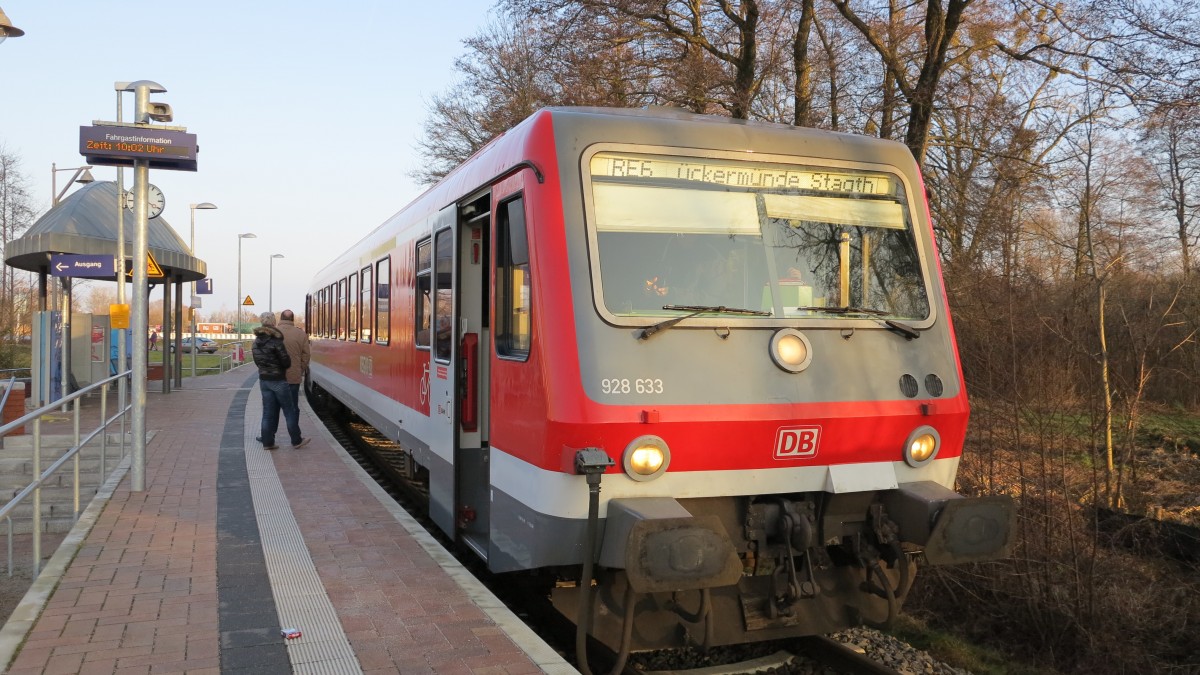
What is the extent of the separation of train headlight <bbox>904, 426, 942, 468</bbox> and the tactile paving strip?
10.2ft

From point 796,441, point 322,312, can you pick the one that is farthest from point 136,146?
point 322,312

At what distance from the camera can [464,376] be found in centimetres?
646

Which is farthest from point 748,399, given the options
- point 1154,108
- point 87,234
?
point 87,234

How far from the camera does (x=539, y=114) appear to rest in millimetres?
5281

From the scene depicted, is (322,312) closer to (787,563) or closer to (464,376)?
(464,376)

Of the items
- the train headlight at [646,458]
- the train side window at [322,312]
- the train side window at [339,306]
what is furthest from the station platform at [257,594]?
the train side window at [322,312]

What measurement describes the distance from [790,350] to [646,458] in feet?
3.34

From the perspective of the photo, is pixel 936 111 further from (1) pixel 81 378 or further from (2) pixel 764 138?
(1) pixel 81 378

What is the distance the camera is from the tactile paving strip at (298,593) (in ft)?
15.1

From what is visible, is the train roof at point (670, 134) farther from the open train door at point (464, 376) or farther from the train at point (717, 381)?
the open train door at point (464, 376)

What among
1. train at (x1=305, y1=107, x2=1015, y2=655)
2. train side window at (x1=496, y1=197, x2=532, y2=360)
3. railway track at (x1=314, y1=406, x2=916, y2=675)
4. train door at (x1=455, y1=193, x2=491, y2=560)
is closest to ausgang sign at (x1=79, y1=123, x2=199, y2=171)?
train door at (x1=455, y1=193, x2=491, y2=560)

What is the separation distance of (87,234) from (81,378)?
303 centimetres

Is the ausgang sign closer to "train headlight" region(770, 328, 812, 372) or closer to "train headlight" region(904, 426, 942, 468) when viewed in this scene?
"train headlight" region(770, 328, 812, 372)

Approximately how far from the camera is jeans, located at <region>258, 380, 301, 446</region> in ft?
38.9
